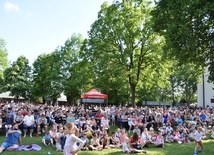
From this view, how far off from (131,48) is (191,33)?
612 inches

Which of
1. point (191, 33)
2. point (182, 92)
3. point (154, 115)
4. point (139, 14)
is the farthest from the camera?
point (182, 92)

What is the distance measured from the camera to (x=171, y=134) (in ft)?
60.6

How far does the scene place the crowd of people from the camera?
14.4m

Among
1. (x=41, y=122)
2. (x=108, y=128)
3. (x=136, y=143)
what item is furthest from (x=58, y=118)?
(x=136, y=143)

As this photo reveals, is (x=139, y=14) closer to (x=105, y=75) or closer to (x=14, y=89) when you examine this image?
(x=105, y=75)

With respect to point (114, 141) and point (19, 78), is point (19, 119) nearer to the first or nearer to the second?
point (114, 141)

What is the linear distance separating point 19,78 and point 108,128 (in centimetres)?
4643

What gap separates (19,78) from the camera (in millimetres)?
60688

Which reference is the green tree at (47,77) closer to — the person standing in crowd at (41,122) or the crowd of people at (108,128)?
the crowd of people at (108,128)

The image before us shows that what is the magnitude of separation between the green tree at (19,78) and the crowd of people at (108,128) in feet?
131

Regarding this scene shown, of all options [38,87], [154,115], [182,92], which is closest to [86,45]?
[154,115]

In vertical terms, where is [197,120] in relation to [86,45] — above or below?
below

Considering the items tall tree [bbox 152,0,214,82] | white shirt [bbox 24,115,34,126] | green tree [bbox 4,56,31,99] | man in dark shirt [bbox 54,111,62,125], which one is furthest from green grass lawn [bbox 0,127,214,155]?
green tree [bbox 4,56,31,99]

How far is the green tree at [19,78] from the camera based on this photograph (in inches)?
2327
